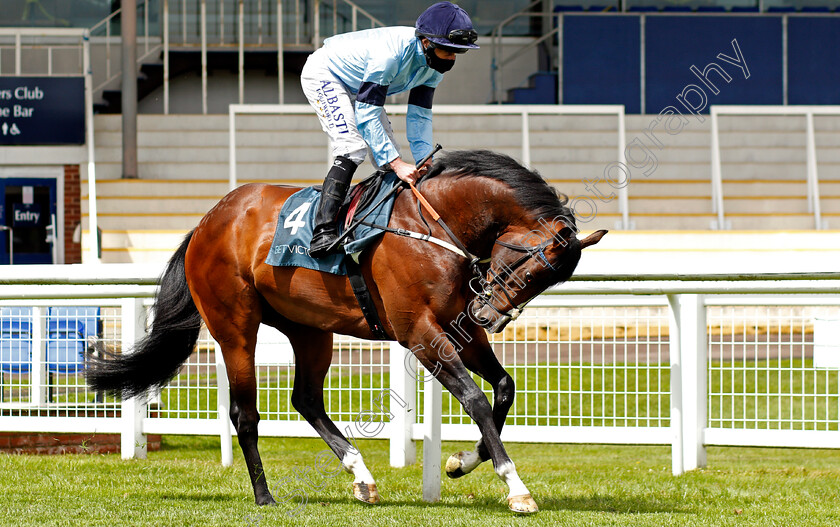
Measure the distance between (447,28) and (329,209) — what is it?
82 centimetres

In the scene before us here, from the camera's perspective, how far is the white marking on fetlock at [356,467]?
4160 millimetres

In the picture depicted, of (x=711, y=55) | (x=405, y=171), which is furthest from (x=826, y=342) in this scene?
(x=711, y=55)

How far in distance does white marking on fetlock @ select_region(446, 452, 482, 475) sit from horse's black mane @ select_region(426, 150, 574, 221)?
958mm

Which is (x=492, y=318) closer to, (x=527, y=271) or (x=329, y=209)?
(x=527, y=271)

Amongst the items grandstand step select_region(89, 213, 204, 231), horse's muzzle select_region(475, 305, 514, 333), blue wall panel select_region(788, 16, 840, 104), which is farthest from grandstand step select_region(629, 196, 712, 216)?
horse's muzzle select_region(475, 305, 514, 333)

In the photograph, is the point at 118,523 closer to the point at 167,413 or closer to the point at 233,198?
the point at 233,198

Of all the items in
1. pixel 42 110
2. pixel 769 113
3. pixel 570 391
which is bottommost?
pixel 570 391

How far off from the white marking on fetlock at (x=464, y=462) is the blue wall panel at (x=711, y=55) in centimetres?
1186

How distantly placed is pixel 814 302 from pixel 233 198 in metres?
2.75

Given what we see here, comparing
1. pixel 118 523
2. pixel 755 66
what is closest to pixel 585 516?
pixel 118 523

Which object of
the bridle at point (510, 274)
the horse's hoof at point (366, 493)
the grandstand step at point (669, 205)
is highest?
the grandstand step at point (669, 205)

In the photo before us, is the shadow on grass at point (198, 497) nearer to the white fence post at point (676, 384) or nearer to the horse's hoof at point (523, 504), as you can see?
the horse's hoof at point (523, 504)

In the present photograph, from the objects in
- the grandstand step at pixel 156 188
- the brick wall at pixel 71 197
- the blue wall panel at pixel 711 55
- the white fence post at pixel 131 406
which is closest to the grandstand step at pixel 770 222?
the blue wall panel at pixel 711 55

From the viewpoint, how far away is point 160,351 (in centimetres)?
466
